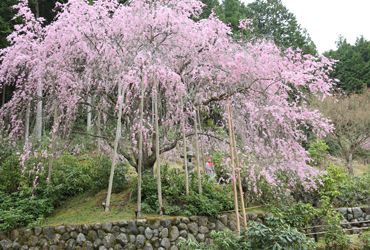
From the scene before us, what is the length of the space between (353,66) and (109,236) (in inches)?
842

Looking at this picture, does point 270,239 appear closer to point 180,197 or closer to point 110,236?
point 180,197

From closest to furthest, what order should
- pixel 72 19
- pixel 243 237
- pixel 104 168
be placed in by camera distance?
pixel 243 237
pixel 72 19
pixel 104 168

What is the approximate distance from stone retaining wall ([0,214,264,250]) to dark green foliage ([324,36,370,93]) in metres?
17.1

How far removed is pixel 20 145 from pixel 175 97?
519 centimetres

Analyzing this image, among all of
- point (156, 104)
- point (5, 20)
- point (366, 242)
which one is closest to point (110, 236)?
point (156, 104)

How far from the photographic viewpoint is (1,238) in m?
4.64

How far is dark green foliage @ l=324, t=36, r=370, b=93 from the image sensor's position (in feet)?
58.4

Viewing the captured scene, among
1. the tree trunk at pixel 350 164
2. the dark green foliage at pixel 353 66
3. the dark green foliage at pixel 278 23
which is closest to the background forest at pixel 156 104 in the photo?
the tree trunk at pixel 350 164

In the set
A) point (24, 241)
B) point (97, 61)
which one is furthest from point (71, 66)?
point (24, 241)

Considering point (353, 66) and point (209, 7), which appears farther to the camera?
point (353, 66)

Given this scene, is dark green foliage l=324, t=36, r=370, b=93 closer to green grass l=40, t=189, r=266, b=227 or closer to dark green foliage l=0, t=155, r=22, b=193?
green grass l=40, t=189, r=266, b=227

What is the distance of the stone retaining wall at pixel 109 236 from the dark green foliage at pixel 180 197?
318mm

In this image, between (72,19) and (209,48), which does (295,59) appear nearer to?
(209,48)

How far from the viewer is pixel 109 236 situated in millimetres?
4398
